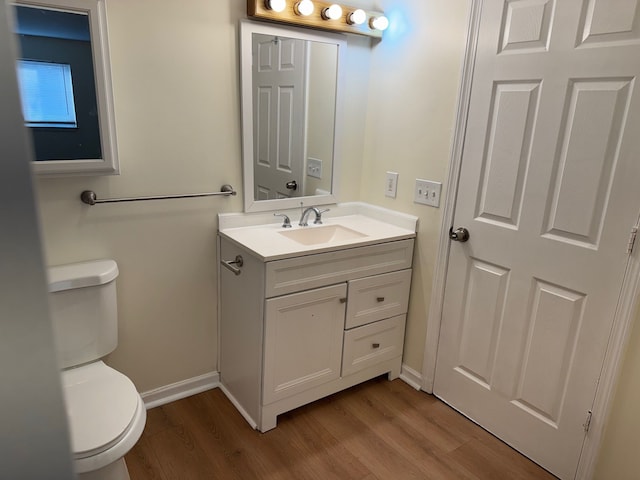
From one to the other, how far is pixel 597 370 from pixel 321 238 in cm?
132

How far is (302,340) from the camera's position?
2.01 meters

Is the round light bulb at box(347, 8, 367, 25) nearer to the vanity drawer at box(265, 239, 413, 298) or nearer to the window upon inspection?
the vanity drawer at box(265, 239, 413, 298)

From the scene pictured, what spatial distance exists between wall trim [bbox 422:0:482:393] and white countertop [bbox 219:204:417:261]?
0.20 meters

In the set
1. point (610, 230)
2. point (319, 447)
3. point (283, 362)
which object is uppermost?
point (610, 230)

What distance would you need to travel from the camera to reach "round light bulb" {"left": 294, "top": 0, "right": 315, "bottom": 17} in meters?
2.02

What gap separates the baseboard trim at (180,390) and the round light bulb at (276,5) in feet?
5.87

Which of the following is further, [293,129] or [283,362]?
[293,129]

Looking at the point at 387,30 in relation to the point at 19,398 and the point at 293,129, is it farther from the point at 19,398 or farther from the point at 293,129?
the point at 19,398

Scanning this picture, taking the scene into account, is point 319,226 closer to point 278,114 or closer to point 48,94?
point 278,114

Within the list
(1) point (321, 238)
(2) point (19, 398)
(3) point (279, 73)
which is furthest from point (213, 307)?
(2) point (19, 398)

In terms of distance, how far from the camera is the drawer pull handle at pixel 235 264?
6.57 ft

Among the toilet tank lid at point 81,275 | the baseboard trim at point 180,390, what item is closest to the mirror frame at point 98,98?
the toilet tank lid at point 81,275

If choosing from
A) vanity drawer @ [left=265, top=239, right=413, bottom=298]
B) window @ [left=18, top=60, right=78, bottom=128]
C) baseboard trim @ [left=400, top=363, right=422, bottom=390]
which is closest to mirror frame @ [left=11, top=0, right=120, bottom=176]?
window @ [left=18, top=60, right=78, bottom=128]

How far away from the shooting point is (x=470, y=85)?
1926 mm
